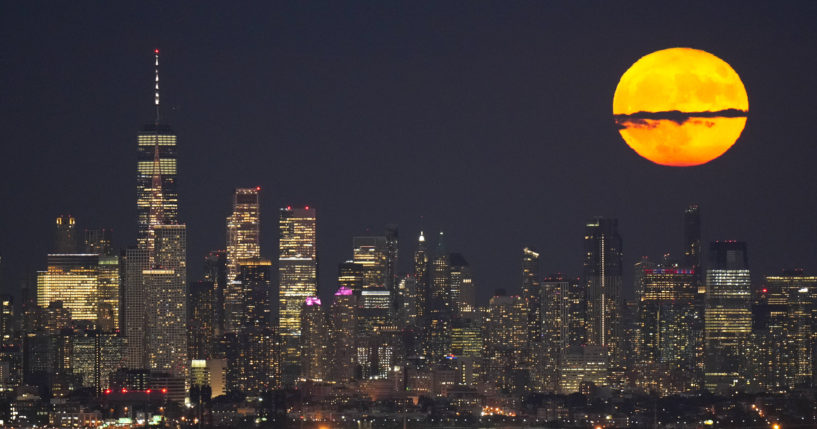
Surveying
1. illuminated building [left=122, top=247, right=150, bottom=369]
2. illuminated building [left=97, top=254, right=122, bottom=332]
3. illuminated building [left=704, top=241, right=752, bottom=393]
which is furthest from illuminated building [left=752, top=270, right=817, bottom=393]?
illuminated building [left=97, top=254, right=122, bottom=332]

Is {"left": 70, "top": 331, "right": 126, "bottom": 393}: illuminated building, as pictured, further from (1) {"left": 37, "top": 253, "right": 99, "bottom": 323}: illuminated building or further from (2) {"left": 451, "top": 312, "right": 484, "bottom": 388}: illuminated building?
(2) {"left": 451, "top": 312, "right": 484, "bottom": 388}: illuminated building

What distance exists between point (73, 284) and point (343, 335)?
9790 mm

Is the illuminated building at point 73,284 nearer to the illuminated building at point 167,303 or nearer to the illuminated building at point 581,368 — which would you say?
the illuminated building at point 167,303

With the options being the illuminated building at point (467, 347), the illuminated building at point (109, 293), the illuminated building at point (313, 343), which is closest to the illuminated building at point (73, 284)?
the illuminated building at point (109, 293)

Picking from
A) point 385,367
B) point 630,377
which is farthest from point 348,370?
point 630,377

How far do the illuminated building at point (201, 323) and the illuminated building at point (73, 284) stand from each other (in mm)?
3708

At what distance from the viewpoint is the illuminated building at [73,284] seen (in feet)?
174

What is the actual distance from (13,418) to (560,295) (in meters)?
25.9

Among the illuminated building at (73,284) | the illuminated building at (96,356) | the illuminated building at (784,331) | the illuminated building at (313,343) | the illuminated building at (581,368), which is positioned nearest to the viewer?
the illuminated building at (96,356)

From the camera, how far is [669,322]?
2051 inches

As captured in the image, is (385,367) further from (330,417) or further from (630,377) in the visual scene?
(330,417)

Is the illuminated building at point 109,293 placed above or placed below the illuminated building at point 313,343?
above

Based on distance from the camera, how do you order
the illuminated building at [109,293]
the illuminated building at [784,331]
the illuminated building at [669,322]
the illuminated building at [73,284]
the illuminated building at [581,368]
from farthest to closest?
the illuminated building at [109,293], the illuminated building at [73,284], the illuminated building at [669,322], the illuminated building at [581,368], the illuminated building at [784,331]

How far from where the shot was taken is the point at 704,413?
36.4 m
